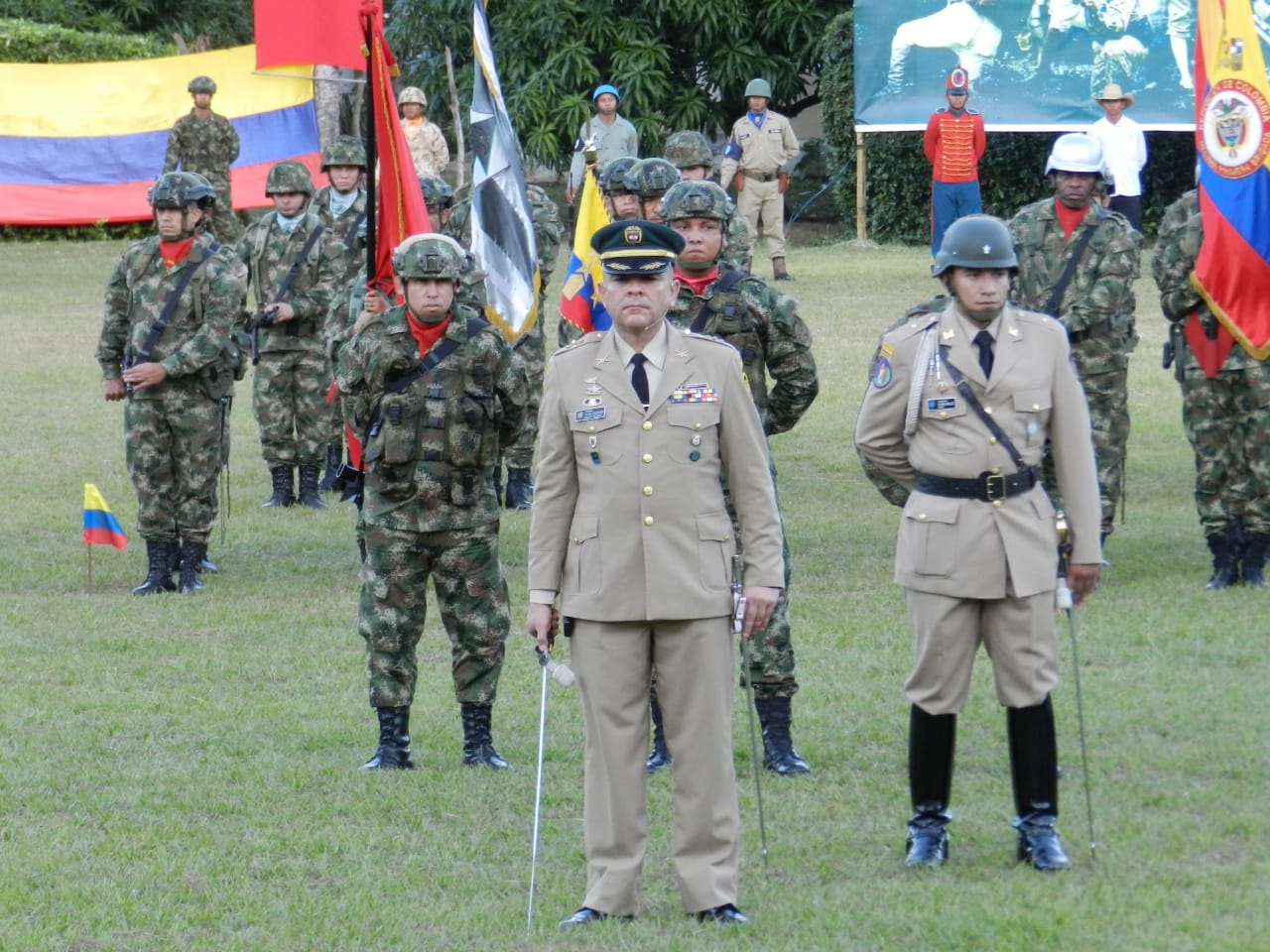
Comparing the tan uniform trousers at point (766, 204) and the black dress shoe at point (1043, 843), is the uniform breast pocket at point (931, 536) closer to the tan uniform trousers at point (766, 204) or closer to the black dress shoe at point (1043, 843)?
the black dress shoe at point (1043, 843)

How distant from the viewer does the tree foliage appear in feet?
113

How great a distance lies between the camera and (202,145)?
27328 millimetres

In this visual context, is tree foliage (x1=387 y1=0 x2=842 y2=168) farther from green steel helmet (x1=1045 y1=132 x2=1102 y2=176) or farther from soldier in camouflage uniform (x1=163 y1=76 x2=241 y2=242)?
Result: green steel helmet (x1=1045 y1=132 x2=1102 y2=176)

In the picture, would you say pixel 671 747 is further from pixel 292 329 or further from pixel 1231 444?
pixel 292 329

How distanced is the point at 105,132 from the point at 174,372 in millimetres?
22789

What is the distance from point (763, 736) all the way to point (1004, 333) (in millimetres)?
2219

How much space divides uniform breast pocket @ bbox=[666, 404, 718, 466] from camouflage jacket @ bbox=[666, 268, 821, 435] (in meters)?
1.62

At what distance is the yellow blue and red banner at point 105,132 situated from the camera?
108 ft

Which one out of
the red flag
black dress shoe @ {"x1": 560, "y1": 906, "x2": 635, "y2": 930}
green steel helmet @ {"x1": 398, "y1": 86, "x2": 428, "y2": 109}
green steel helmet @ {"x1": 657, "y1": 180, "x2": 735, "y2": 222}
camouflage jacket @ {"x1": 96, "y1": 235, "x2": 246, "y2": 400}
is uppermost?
the red flag

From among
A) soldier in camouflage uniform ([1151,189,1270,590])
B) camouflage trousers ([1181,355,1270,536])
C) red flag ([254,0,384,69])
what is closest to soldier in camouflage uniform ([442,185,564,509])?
red flag ([254,0,384,69])

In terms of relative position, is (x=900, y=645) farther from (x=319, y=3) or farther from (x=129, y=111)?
(x=129, y=111)

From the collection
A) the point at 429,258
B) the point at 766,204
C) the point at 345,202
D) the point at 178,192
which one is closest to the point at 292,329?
the point at 345,202

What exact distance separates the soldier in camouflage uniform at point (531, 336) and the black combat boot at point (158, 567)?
248cm

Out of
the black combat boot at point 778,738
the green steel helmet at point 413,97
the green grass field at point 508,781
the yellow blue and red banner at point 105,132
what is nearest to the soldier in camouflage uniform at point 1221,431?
the green grass field at point 508,781
